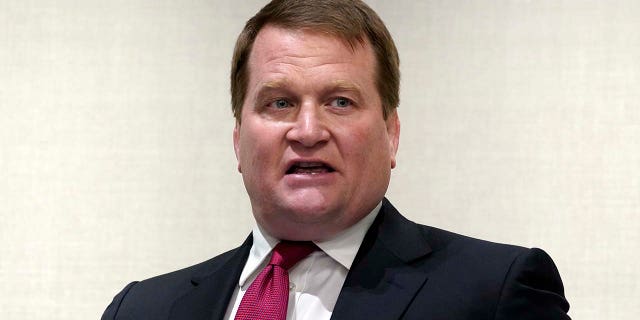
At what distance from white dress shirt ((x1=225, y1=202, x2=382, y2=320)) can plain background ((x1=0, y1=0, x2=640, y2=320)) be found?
62 cm

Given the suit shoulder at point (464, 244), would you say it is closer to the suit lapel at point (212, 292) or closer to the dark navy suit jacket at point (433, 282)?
the dark navy suit jacket at point (433, 282)

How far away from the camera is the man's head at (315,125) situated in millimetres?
1555

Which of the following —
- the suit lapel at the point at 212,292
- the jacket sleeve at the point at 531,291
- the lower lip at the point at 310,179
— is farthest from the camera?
the suit lapel at the point at 212,292

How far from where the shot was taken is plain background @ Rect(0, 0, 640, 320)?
2148 millimetres

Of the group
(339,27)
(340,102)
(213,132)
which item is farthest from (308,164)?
(213,132)

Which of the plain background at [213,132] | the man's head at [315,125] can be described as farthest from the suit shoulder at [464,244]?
the plain background at [213,132]

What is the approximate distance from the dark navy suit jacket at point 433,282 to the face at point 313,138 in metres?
0.07

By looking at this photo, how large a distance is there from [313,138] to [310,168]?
0.17ft

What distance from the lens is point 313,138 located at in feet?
5.03

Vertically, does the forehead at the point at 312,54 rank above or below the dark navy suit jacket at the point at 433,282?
above

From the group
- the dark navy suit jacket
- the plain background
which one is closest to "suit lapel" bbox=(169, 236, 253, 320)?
the dark navy suit jacket

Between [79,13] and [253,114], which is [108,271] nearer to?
[79,13]

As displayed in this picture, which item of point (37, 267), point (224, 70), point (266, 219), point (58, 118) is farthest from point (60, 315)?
point (266, 219)

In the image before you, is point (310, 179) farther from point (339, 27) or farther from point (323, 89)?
point (339, 27)
